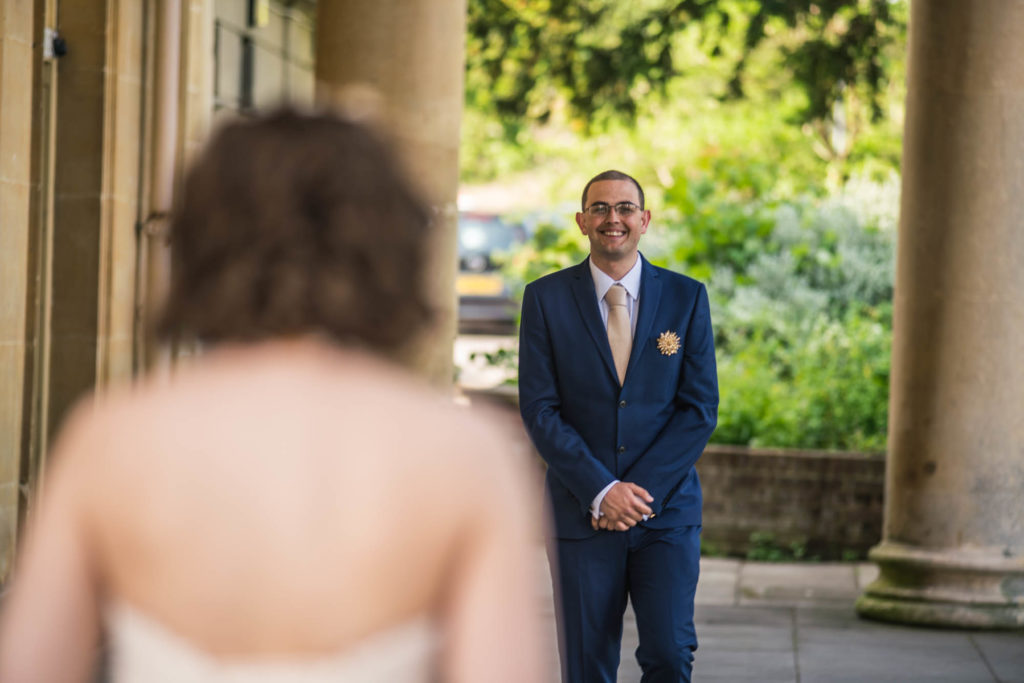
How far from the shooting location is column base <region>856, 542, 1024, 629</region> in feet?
24.0

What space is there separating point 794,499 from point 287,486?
27.8ft

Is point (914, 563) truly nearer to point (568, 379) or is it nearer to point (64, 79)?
point (568, 379)

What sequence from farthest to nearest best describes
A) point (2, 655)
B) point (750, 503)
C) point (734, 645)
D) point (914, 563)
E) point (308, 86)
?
point (308, 86) → point (750, 503) → point (914, 563) → point (734, 645) → point (2, 655)

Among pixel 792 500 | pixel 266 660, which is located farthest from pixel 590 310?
pixel 792 500

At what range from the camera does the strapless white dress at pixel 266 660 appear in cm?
148

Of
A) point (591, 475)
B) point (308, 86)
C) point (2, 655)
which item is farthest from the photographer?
point (308, 86)

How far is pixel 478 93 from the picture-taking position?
619 inches

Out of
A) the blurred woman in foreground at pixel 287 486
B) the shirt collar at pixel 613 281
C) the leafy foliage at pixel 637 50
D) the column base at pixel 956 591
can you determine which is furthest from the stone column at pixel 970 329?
the blurred woman in foreground at pixel 287 486

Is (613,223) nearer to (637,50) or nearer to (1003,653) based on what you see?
(1003,653)

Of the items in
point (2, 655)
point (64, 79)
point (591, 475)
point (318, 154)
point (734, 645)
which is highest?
point (64, 79)

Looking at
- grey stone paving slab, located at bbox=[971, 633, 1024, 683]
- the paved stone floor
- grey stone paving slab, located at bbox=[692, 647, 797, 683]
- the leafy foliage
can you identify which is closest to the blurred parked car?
the leafy foliage

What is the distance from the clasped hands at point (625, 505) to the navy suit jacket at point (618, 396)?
6 centimetres

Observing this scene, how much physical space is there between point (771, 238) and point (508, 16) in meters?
3.01

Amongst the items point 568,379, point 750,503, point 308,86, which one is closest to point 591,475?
point 568,379
